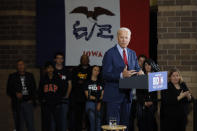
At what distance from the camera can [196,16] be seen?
988 centimetres

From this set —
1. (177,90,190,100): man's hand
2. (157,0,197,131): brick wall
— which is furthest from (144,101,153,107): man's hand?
(157,0,197,131): brick wall

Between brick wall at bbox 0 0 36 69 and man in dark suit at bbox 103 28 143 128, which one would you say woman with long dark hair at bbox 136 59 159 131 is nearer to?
man in dark suit at bbox 103 28 143 128

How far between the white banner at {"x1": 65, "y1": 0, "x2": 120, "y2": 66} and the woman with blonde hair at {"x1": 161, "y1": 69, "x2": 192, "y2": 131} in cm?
262

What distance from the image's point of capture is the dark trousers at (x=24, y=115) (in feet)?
29.3

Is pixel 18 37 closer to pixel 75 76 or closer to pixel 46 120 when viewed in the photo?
pixel 75 76

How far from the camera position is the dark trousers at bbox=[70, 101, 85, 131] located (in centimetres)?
940

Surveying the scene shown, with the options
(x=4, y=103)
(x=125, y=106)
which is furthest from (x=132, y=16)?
(x=125, y=106)

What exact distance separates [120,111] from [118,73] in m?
0.51

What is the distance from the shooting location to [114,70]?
5.37 m

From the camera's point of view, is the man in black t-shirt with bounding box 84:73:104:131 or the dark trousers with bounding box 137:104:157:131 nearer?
the dark trousers with bounding box 137:104:157:131

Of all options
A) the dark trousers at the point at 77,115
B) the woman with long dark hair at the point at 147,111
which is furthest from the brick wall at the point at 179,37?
the dark trousers at the point at 77,115

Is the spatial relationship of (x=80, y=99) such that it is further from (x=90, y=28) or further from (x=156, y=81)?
(x=156, y=81)

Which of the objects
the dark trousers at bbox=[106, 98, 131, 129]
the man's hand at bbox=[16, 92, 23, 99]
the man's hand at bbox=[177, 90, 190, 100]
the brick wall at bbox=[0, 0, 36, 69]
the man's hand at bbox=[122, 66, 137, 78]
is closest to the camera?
the man's hand at bbox=[122, 66, 137, 78]

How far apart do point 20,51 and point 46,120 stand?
8.31 ft
